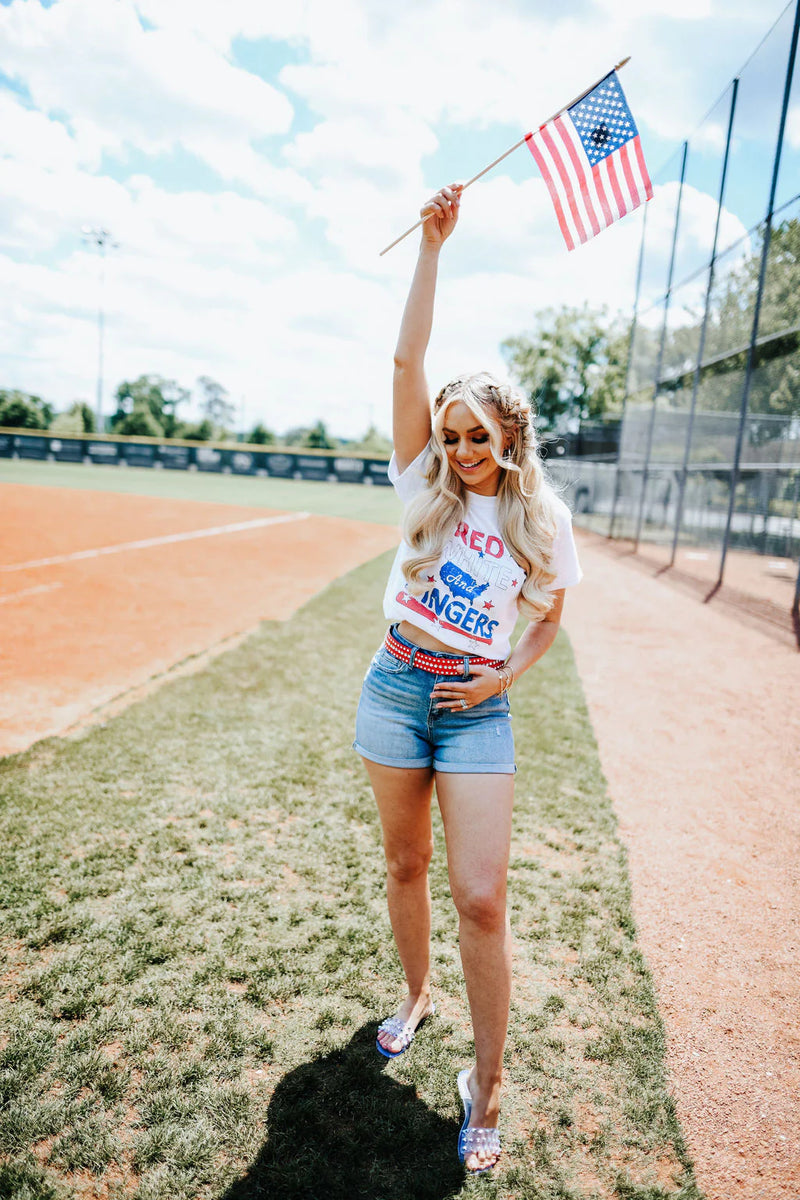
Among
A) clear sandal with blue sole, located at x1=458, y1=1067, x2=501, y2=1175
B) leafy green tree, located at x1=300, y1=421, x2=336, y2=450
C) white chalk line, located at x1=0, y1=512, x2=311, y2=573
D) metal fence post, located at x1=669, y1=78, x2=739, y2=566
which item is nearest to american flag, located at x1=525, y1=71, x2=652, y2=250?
clear sandal with blue sole, located at x1=458, y1=1067, x2=501, y2=1175

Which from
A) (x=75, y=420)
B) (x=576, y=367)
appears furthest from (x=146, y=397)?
(x=576, y=367)

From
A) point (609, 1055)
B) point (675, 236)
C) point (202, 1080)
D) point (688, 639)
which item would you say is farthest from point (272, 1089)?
point (675, 236)

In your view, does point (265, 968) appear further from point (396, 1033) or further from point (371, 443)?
point (371, 443)

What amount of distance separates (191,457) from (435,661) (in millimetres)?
44666

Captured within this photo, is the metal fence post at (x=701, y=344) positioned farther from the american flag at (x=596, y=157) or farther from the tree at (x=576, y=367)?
the tree at (x=576, y=367)

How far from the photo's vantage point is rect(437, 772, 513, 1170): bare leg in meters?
2.06

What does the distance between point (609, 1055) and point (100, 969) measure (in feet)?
6.22

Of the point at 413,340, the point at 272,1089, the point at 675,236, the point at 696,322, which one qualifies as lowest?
the point at 272,1089

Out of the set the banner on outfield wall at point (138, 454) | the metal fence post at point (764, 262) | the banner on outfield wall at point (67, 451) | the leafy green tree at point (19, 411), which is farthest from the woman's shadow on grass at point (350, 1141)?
the leafy green tree at point (19, 411)

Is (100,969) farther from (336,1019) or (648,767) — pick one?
(648,767)

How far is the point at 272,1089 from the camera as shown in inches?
91.8

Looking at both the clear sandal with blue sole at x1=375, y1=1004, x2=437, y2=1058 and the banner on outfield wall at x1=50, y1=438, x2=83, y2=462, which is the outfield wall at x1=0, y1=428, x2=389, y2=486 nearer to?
the banner on outfield wall at x1=50, y1=438, x2=83, y2=462

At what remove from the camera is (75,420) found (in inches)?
2724

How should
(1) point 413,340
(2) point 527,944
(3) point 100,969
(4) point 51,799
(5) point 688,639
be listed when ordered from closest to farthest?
(1) point 413,340, (3) point 100,969, (2) point 527,944, (4) point 51,799, (5) point 688,639
